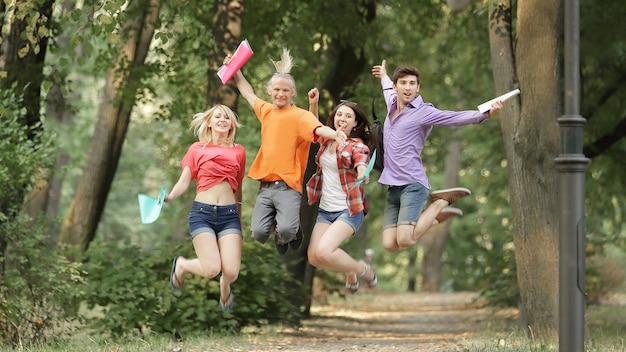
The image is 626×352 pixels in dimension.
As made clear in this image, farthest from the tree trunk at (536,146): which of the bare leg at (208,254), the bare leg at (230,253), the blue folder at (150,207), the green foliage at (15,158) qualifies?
the green foliage at (15,158)

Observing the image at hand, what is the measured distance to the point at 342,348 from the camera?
12984mm

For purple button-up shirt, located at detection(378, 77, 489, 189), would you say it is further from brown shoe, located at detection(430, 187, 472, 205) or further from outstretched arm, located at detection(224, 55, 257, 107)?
outstretched arm, located at detection(224, 55, 257, 107)

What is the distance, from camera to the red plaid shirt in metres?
9.41

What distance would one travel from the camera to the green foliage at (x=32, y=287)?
12.4m

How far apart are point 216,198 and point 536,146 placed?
462 cm

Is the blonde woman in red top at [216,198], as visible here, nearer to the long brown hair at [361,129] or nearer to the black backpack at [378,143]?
the long brown hair at [361,129]

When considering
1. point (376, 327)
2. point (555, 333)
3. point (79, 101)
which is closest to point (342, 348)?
Result: point (555, 333)

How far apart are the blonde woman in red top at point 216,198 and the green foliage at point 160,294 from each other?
3.96m

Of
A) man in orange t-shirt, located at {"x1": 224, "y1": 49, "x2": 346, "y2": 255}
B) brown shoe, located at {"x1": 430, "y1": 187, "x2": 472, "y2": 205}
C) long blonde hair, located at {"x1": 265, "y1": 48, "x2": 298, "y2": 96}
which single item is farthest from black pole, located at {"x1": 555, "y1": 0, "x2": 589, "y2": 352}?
long blonde hair, located at {"x1": 265, "y1": 48, "x2": 298, "y2": 96}

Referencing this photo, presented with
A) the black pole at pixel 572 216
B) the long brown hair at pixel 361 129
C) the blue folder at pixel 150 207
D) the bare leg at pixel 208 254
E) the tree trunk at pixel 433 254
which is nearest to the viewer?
the black pole at pixel 572 216

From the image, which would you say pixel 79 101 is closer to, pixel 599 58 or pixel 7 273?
pixel 599 58

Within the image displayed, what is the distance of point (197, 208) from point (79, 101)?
23395 mm

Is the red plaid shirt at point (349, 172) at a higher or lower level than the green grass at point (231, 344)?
higher

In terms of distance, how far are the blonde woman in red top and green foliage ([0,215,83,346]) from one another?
3.27 metres
